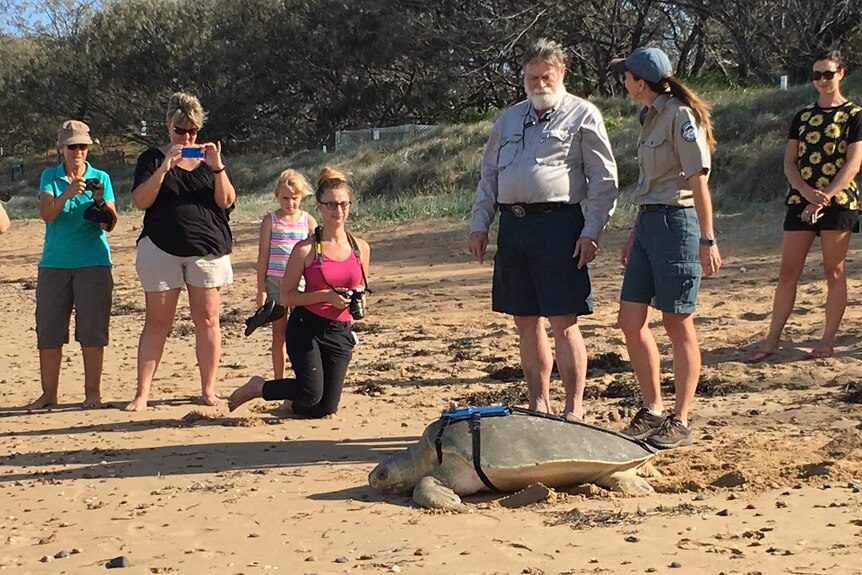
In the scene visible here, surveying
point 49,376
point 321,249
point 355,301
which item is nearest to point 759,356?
point 355,301

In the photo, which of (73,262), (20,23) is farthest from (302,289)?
(20,23)

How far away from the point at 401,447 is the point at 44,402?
2531 mm

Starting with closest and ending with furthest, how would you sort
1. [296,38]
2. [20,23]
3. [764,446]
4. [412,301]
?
[764,446] < [412,301] < [296,38] < [20,23]

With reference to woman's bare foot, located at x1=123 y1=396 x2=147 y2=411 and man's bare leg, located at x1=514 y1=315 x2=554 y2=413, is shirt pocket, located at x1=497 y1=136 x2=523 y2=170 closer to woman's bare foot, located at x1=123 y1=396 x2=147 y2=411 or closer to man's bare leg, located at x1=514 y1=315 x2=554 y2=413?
man's bare leg, located at x1=514 y1=315 x2=554 y2=413

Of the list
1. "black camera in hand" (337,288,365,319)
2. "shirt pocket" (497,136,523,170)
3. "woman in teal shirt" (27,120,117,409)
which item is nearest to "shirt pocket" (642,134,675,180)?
"shirt pocket" (497,136,523,170)

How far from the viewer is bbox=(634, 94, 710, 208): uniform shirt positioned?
5379 millimetres

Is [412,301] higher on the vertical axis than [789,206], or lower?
lower

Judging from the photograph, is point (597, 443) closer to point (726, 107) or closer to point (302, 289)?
point (302, 289)

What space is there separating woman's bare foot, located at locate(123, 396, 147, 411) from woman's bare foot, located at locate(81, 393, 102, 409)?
234 millimetres

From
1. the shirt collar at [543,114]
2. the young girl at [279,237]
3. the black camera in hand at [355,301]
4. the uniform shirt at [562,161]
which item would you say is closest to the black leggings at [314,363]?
the black camera in hand at [355,301]

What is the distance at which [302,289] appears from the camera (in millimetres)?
6793

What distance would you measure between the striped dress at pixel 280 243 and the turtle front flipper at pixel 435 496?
2.56 metres

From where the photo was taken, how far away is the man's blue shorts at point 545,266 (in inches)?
221

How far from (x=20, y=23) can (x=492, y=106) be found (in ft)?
75.0
